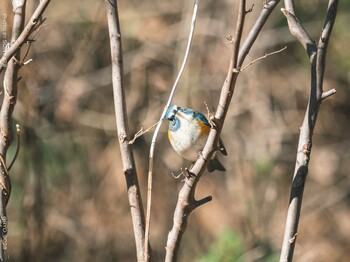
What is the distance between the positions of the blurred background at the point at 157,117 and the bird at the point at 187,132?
2325 mm

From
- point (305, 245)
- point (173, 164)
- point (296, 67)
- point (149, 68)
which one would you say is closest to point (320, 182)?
point (305, 245)

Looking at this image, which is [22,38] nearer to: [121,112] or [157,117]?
[121,112]

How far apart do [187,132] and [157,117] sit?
3.08 metres

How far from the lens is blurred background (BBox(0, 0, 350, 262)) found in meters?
6.28

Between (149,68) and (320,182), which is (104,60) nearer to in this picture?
(149,68)

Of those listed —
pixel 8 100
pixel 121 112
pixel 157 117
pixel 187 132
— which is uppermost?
pixel 157 117

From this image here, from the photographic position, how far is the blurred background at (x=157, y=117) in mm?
6281

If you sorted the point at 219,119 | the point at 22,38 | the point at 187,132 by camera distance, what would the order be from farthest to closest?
the point at 187,132, the point at 22,38, the point at 219,119

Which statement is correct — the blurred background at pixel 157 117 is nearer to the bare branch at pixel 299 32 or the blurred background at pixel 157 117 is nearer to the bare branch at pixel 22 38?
the bare branch at pixel 299 32

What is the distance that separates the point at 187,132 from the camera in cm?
339

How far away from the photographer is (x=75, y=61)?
21.1ft

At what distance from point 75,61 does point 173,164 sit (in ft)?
5.16

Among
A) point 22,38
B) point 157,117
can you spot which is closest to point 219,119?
point 22,38

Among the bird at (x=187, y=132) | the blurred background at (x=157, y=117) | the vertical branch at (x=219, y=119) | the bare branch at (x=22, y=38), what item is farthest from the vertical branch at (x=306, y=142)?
the blurred background at (x=157, y=117)
